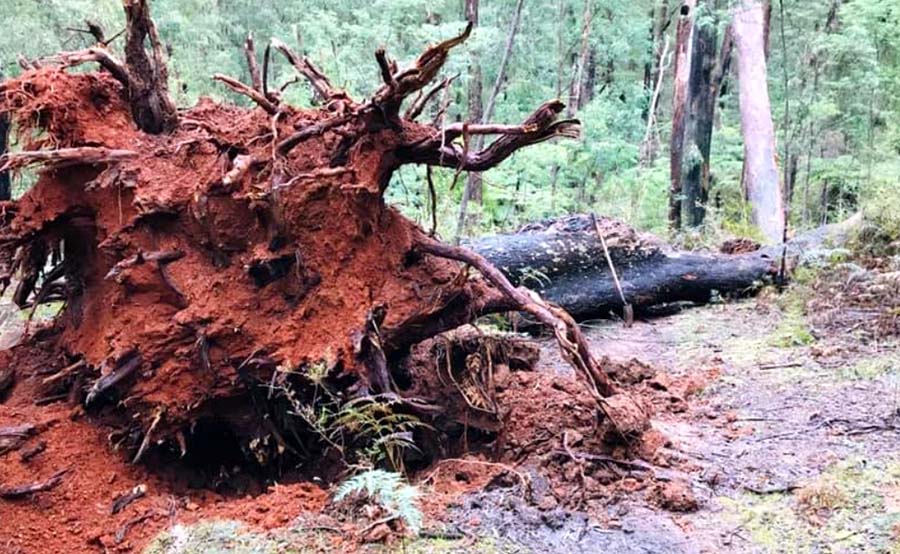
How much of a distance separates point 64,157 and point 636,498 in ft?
11.0

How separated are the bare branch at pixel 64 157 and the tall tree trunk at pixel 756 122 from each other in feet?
35.0

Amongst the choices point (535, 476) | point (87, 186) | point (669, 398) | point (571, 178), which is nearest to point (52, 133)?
point (87, 186)

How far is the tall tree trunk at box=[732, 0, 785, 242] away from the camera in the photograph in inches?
488

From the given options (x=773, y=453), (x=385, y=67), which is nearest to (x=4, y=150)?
(x=385, y=67)

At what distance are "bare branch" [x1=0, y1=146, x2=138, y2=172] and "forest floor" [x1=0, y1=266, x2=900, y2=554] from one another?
1.33m

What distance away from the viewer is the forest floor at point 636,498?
2.93 m

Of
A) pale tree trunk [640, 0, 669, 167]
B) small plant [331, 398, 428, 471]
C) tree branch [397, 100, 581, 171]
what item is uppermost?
pale tree trunk [640, 0, 669, 167]

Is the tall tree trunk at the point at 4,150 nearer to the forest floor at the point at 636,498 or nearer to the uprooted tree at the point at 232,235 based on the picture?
the uprooted tree at the point at 232,235

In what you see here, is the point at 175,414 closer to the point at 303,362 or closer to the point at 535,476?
the point at 303,362

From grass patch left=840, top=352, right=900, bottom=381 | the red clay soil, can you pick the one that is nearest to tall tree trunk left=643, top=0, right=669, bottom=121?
grass patch left=840, top=352, right=900, bottom=381

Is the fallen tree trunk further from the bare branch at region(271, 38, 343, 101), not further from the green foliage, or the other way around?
the bare branch at region(271, 38, 343, 101)

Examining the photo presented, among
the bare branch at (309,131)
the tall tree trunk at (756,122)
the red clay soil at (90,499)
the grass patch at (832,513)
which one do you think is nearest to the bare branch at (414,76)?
the bare branch at (309,131)

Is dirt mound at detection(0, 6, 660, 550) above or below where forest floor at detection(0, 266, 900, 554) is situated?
above

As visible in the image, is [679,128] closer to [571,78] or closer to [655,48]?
[571,78]
